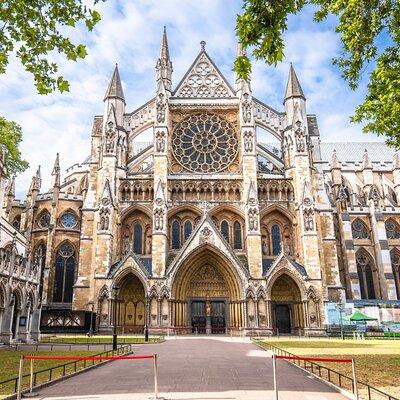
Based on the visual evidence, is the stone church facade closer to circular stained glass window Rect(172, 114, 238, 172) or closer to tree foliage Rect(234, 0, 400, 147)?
circular stained glass window Rect(172, 114, 238, 172)

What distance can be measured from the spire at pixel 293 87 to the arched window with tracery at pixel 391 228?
18885 mm

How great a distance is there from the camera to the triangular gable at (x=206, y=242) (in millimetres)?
32062

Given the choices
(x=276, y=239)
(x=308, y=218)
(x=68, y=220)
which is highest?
(x=68, y=220)

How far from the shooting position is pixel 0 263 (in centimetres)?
2159

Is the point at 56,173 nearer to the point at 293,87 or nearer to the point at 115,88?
the point at 115,88

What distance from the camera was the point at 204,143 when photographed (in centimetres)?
3741

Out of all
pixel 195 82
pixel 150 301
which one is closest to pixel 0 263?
pixel 150 301

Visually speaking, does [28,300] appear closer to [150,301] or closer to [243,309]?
[150,301]

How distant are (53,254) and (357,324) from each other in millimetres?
27342

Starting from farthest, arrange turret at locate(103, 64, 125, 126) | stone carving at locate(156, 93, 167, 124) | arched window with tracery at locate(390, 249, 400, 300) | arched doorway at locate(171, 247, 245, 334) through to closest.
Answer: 1. arched window with tracery at locate(390, 249, 400, 300)
2. turret at locate(103, 64, 125, 126)
3. stone carving at locate(156, 93, 167, 124)
4. arched doorway at locate(171, 247, 245, 334)

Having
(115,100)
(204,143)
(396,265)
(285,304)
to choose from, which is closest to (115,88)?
(115,100)

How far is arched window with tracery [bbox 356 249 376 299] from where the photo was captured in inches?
1704

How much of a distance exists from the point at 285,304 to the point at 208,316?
20.9 ft

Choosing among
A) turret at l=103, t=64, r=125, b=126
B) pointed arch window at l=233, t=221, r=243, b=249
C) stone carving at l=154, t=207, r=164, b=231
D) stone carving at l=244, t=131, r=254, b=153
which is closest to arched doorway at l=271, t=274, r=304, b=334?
pointed arch window at l=233, t=221, r=243, b=249
